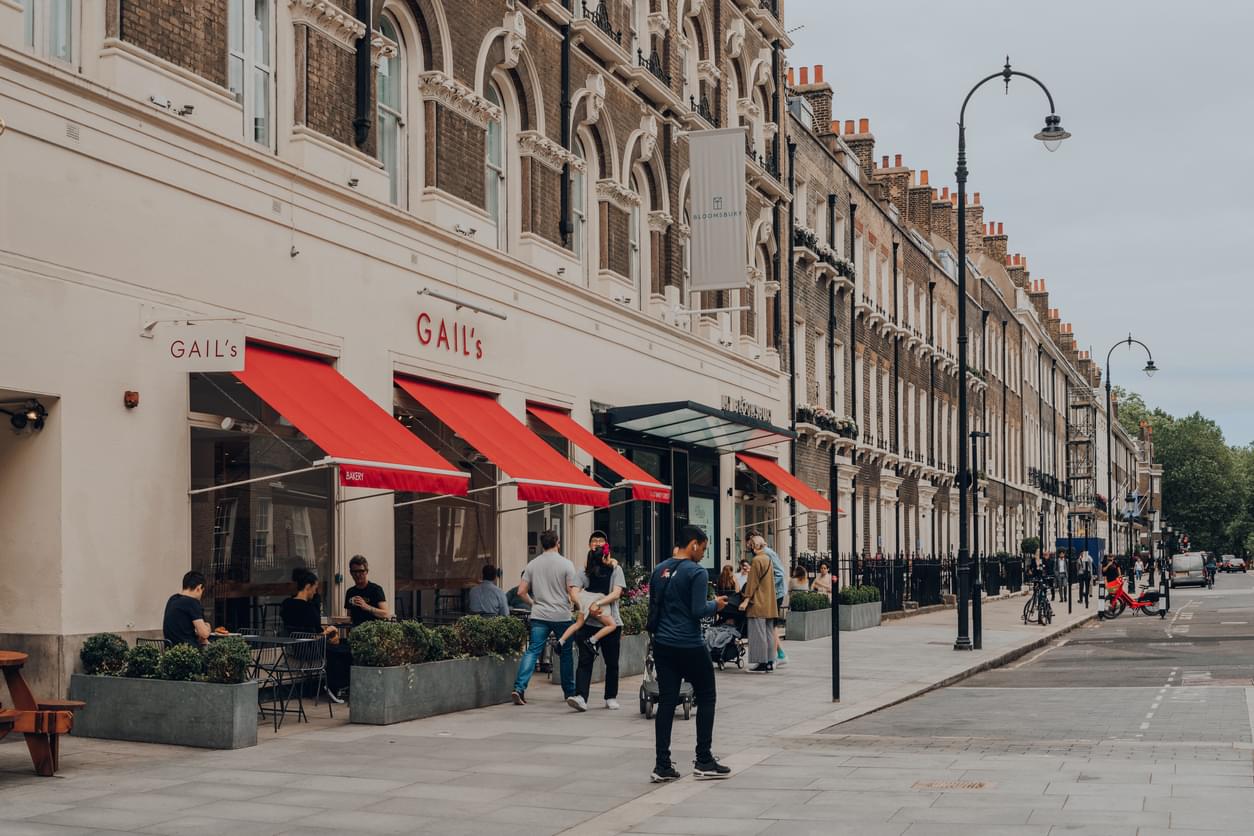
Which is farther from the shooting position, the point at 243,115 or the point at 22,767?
the point at 243,115

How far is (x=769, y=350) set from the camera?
3378 cm

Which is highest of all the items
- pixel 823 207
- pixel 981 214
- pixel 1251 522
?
pixel 981 214

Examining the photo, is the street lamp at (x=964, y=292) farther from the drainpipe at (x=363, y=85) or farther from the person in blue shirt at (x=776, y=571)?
the drainpipe at (x=363, y=85)

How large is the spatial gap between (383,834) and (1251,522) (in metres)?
155

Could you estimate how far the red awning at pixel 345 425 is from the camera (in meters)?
13.9

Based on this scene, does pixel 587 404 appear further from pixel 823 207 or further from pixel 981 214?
pixel 981 214

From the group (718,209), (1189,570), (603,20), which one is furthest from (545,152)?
(1189,570)

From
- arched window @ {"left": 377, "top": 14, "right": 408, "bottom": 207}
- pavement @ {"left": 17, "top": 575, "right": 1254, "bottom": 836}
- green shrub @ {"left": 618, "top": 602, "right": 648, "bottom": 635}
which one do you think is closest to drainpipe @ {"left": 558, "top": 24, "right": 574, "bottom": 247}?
arched window @ {"left": 377, "top": 14, "right": 408, "bottom": 207}

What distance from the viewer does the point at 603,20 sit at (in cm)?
2481

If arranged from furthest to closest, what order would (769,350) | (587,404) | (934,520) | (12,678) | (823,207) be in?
(934,520) < (823,207) < (769,350) < (587,404) < (12,678)

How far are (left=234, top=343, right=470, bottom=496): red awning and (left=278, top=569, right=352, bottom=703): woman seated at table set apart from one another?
4.28ft

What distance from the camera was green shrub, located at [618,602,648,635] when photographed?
18.1 metres

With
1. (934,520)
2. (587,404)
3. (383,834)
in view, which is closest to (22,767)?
(383,834)

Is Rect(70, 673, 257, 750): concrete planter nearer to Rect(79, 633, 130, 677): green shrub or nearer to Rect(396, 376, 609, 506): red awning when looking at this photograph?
Rect(79, 633, 130, 677): green shrub
